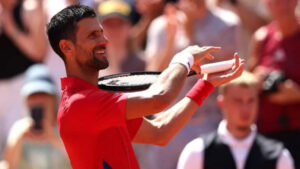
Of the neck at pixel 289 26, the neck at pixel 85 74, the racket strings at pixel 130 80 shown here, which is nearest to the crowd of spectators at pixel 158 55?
the neck at pixel 289 26

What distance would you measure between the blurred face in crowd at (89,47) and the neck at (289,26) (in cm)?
297

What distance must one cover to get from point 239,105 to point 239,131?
9.4 inches

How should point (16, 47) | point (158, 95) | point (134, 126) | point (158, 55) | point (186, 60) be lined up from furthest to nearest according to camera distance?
1. point (16, 47)
2. point (158, 55)
3. point (134, 126)
4. point (186, 60)
5. point (158, 95)

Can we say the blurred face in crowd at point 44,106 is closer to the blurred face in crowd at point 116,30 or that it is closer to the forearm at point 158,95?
the blurred face in crowd at point 116,30

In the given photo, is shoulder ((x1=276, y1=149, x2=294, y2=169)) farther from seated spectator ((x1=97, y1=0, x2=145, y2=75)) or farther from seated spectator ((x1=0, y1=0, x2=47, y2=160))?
seated spectator ((x1=0, y1=0, x2=47, y2=160))

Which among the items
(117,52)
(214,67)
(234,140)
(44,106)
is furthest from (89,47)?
(44,106)

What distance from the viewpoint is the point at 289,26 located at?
6.83 metres

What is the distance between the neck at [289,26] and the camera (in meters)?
6.81

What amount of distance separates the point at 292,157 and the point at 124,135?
8.78ft

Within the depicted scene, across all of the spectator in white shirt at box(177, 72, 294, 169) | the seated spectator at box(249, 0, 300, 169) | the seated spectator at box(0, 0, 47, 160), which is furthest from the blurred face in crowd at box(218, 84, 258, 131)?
the seated spectator at box(0, 0, 47, 160)

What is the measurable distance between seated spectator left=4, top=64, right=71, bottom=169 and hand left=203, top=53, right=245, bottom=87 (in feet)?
11.5

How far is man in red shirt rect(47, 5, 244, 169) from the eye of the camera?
13.3 ft

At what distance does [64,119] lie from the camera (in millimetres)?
4195

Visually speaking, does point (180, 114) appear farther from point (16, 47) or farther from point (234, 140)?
point (16, 47)
